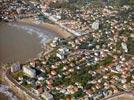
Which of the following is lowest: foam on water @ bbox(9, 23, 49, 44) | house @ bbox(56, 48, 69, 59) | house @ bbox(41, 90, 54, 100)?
house @ bbox(41, 90, 54, 100)

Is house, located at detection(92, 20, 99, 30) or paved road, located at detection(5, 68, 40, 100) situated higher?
house, located at detection(92, 20, 99, 30)

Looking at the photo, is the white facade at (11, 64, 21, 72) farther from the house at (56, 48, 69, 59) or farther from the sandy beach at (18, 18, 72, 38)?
the sandy beach at (18, 18, 72, 38)

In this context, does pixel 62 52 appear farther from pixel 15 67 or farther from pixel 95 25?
pixel 95 25

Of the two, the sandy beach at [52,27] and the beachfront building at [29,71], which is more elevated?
the sandy beach at [52,27]

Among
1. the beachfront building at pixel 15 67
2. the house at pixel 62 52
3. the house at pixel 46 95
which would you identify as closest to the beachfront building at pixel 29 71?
the beachfront building at pixel 15 67

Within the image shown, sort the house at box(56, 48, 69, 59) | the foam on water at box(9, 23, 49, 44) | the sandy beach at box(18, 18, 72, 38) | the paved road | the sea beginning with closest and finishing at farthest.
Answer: the paved road
the house at box(56, 48, 69, 59)
the sea
the foam on water at box(9, 23, 49, 44)
the sandy beach at box(18, 18, 72, 38)

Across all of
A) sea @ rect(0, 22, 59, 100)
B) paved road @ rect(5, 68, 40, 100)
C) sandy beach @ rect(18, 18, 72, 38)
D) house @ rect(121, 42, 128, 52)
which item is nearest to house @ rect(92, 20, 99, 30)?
sandy beach @ rect(18, 18, 72, 38)

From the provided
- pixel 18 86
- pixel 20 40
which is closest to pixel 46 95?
pixel 18 86

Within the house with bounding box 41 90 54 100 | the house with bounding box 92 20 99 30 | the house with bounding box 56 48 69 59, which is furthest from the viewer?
the house with bounding box 92 20 99 30

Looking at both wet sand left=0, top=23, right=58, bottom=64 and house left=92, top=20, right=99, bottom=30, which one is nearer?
wet sand left=0, top=23, right=58, bottom=64

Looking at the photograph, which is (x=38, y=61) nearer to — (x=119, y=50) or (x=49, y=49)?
(x=49, y=49)

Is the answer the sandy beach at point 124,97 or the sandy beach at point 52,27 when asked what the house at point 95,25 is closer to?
the sandy beach at point 52,27
